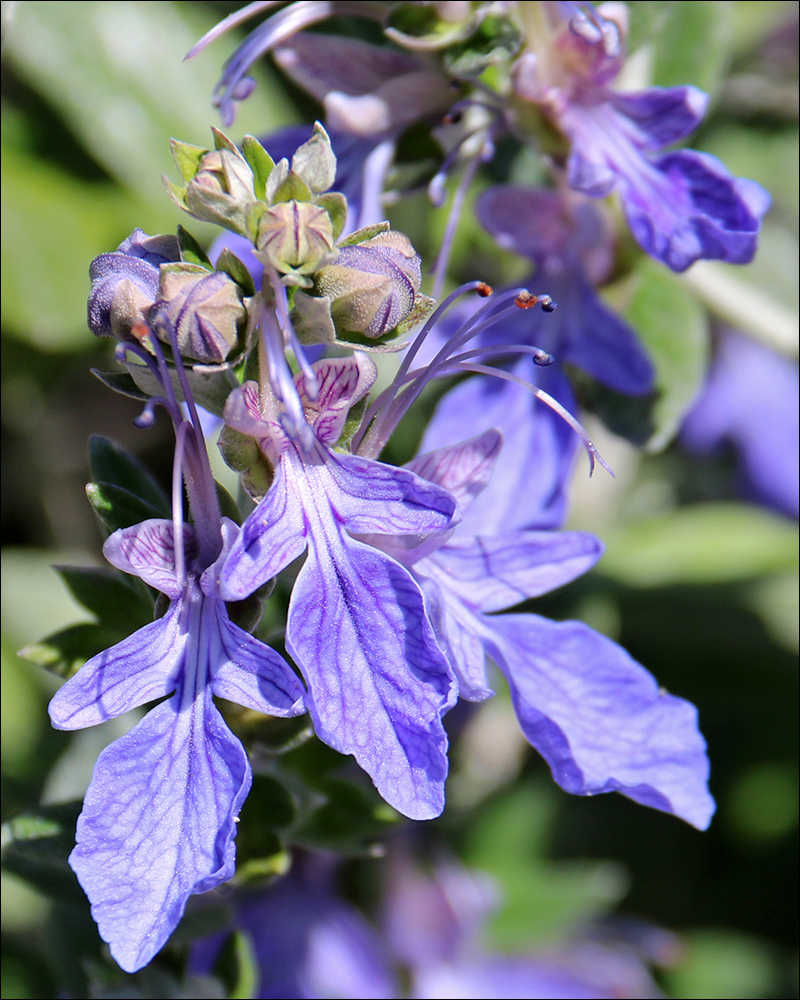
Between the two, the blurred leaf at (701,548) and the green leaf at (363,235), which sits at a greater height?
the green leaf at (363,235)

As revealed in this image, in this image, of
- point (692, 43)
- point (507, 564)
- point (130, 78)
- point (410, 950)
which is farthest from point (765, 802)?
point (130, 78)

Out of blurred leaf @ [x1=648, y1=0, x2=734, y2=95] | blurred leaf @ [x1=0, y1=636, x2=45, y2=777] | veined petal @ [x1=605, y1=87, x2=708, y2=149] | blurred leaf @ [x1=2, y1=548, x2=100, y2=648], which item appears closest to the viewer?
veined petal @ [x1=605, y1=87, x2=708, y2=149]

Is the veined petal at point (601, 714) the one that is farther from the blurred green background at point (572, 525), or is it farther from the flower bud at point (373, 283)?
the blurred green background at point (572, 525)

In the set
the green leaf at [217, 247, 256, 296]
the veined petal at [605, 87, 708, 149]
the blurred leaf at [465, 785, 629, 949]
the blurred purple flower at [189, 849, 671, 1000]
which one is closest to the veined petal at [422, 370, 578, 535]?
the veined petal at [605, 87, 708, 149]

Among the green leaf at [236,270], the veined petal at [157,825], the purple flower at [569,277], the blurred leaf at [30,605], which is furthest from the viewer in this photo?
the blurred leaf at [30,605]

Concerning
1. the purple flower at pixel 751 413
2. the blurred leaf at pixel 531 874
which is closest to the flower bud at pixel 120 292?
the blurred leaf at pixel 531 874

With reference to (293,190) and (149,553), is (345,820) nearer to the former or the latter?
(149,553)

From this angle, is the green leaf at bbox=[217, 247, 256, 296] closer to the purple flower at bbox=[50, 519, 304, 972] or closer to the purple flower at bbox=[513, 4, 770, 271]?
the purple flower at bbox=[50, 519, 304, 972]
